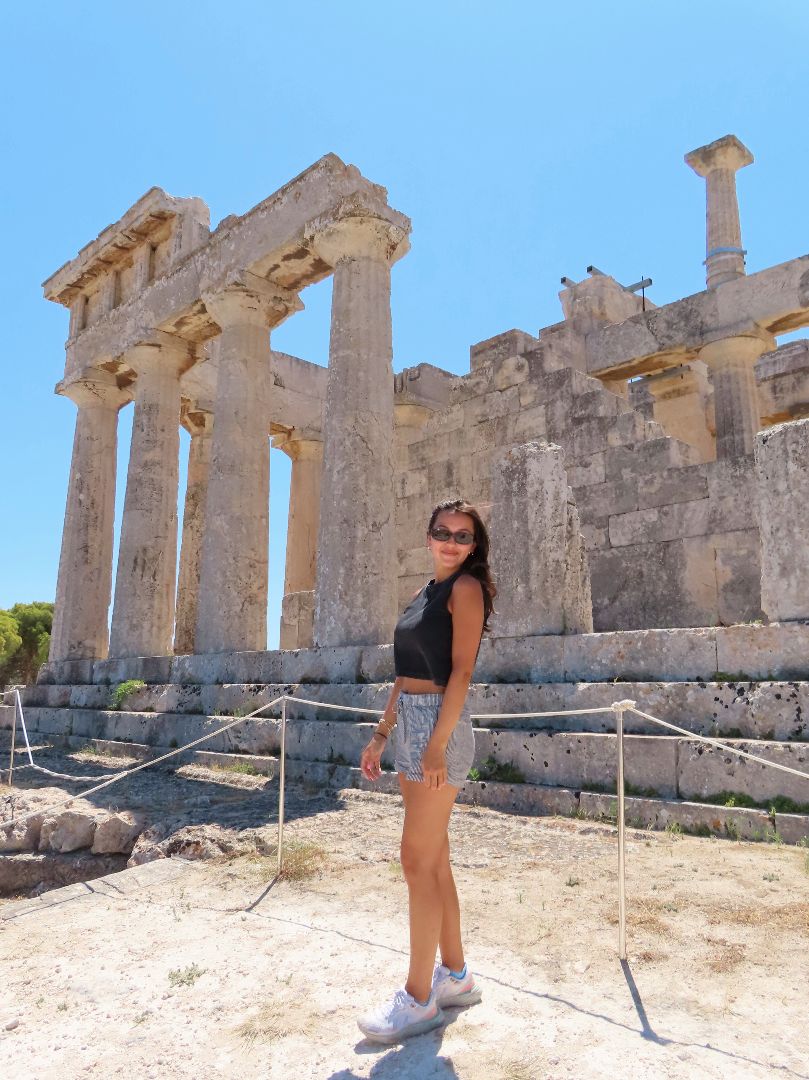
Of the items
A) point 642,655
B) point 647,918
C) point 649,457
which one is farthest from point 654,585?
point 647,918

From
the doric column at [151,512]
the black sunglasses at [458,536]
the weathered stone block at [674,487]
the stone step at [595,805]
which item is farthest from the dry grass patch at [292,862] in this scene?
the doric column at [151,512]

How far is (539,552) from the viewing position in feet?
26.6

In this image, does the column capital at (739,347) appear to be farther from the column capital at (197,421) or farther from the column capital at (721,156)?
the column capital at (197,421)

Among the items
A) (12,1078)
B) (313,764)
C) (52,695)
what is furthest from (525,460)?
(52,695)

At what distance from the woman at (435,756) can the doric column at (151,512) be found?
1148cm

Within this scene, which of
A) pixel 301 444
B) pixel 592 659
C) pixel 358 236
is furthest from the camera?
pixel 301 444

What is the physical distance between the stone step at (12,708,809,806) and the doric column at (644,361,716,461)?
10.5 meters

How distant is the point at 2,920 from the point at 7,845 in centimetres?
218

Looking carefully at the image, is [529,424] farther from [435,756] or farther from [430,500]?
[435,756]

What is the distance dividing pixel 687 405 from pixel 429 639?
14.7 metres

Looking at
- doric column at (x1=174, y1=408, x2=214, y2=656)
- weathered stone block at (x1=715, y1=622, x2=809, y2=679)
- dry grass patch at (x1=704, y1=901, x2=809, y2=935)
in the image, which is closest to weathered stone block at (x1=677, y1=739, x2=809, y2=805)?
weathered stone block at (x1=715, y1=622, x2=809, y2=679)

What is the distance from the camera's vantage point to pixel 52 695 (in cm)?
1470

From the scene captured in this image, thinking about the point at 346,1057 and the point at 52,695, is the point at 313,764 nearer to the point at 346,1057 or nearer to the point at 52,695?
the point at 346,1057

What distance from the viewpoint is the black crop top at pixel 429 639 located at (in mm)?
3119
